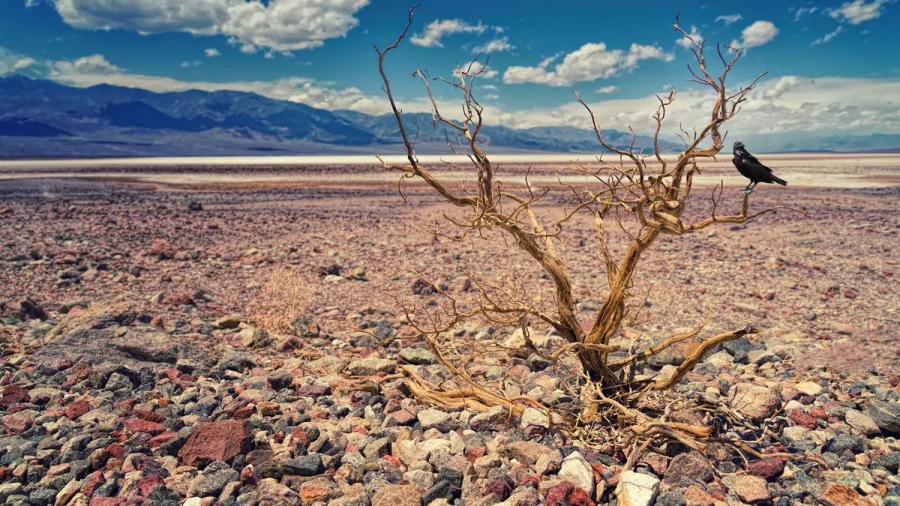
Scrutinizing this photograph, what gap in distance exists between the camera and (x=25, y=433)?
375cm

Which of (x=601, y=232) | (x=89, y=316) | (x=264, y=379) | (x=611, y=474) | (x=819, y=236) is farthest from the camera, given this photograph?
(x=819, y=236)

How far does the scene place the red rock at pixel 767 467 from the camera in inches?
131

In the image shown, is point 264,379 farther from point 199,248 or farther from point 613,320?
point 199,248

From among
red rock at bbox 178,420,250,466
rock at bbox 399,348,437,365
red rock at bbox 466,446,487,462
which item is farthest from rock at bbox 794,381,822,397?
red rock at bbox 178,420,250,466

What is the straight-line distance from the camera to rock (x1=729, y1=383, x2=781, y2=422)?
161 inches

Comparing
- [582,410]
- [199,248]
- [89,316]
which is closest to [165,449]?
[582,410]

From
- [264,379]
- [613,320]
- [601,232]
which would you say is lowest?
[264,379]

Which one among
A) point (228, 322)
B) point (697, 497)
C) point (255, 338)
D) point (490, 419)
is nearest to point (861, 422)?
point (697, 497)

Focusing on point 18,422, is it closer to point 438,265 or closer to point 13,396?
point 13,396

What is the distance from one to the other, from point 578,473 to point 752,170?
2.07m

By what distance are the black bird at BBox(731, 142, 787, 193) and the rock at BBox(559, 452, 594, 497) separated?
71.9 inches

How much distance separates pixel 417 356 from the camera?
18.5 feet

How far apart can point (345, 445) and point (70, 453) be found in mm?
1611

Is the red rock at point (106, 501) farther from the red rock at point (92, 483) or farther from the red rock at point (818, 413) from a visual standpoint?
the red rock at point (818, 413)
